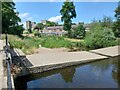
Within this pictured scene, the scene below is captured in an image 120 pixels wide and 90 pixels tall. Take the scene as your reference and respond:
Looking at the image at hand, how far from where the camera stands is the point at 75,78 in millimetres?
9695

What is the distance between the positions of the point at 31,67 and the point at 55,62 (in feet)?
6.05

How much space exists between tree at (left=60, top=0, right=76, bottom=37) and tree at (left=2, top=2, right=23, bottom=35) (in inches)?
426

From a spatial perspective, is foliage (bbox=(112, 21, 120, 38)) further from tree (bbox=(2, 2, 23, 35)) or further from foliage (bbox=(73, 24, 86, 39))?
tree (bbox=(2, 2, 23, 35))

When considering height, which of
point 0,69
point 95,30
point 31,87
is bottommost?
point 31,87

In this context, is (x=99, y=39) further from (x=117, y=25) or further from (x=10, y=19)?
(x=10, y=19)

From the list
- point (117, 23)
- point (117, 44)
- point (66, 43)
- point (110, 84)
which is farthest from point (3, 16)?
point (110, 84)

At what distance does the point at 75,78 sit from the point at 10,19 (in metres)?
16.6

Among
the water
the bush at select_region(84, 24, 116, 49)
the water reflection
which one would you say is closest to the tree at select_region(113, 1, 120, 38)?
the bush at select_region(84, 24, 116, 49)

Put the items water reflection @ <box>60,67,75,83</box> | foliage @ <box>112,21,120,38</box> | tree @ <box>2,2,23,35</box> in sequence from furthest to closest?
foliage @ <box>112,21,120,38</box> < tree @ <box>2,2,23,35</box> < water reflection @ <box>60,67,75,83</box>

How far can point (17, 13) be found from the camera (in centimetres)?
2570

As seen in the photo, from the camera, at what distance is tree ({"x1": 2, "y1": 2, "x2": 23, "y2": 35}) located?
22.7m

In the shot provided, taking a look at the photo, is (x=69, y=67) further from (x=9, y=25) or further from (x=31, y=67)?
(x=9, y=25)

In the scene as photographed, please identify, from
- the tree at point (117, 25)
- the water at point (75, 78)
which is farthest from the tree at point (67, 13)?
the water at point (75, 78)

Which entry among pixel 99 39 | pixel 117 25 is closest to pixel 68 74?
pixel 99 39
